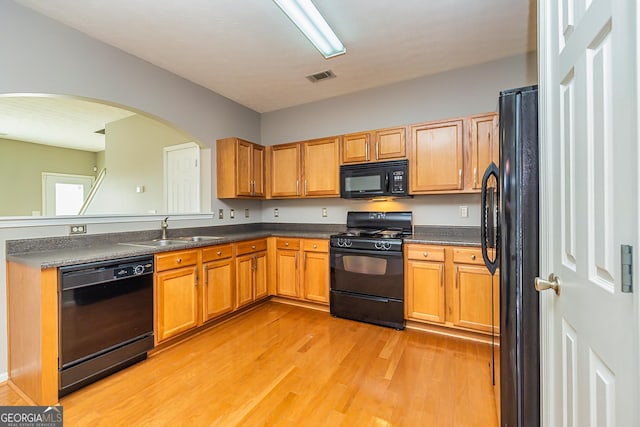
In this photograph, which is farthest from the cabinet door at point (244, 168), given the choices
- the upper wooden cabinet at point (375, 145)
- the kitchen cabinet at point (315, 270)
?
the upper wooden cabinet at point (375, 145)

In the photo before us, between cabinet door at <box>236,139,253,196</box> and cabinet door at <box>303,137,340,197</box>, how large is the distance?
728 mm

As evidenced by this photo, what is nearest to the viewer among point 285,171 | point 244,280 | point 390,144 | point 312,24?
point 312,24

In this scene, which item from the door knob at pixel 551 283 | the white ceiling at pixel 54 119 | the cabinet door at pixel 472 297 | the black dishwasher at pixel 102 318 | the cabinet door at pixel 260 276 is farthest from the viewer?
the white ceiling at pixel 54 119

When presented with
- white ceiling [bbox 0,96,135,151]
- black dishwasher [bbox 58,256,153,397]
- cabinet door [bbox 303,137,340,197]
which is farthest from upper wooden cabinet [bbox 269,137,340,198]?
white ceiling [bbox 0,96,135,151]

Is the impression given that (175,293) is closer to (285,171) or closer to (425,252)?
(285,171)

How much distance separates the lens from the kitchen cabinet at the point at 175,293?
7.72 feet

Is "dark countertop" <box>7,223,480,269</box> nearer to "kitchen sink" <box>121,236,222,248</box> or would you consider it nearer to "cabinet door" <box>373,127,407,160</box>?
"kitchen sink" <box>121,236,222,248</box>

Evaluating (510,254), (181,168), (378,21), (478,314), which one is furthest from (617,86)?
(181,168)

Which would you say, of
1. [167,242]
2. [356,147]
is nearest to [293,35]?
[356,147]

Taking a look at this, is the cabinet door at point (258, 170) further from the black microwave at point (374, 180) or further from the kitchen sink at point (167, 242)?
the black microwave at point (374, 180)

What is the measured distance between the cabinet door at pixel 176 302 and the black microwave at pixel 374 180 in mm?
1874

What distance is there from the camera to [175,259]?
2.49m

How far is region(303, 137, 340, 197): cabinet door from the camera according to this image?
3.45m

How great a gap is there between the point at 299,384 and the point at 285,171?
2587mm
